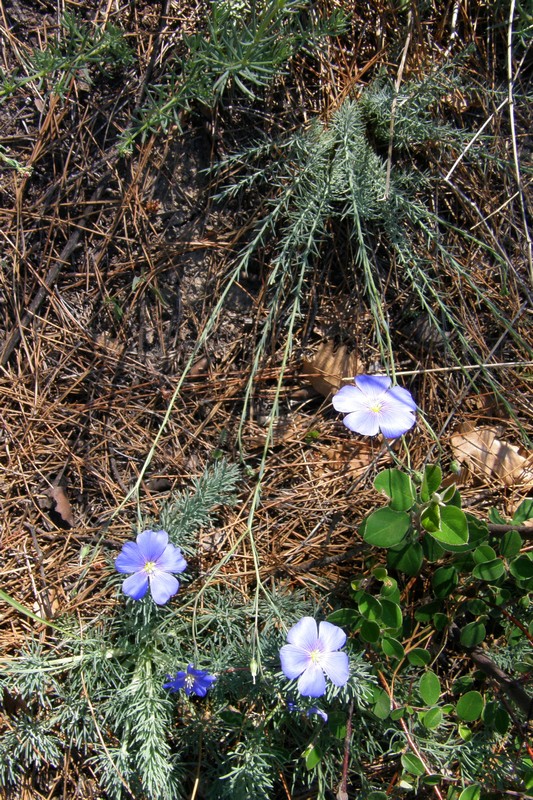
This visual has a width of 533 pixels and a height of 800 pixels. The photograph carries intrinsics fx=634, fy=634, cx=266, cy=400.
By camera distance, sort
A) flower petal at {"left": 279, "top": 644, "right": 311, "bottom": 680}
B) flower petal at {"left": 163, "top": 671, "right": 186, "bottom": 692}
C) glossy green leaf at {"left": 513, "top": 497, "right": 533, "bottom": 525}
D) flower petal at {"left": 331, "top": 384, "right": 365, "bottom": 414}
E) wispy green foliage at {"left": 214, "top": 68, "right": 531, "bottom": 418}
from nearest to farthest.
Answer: flower petal at {"left": 279, "top": 644, "right": 311, "bottom": 680} → flower petal at {"left": 331, "top": 384, "right": 365, "bottom": 414} → flower petal at {"left": 163, "top": 671, "right": 186, "bottom": 692} → glossy green leaf at {"left": 513, "top": 497, "right": 533, "bottom": 525} → wispy green foliage at {"left": 214, "top": 68, "right": 531, "bottom": 418}

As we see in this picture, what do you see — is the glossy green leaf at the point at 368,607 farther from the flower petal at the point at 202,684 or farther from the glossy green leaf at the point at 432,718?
the flower petal at the point at 202,684

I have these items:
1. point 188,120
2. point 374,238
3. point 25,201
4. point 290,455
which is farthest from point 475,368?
point 25,201

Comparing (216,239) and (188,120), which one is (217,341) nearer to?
(216,239)

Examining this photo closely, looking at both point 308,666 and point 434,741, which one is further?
point 434,741

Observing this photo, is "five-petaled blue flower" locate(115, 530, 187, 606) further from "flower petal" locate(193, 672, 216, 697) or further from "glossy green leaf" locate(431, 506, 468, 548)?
A: "glossy green leaf" locate(431, 506, 468, 548)

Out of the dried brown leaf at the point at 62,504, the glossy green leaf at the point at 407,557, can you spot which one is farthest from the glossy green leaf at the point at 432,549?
the dried brown leaf at the point at 62,504

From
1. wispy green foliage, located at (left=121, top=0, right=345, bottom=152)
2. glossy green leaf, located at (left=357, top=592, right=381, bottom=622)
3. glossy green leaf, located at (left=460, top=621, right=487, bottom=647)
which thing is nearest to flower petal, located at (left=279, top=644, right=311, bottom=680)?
glossy green leaf, located at (left=357, top=592, right=381, bottom=622)
